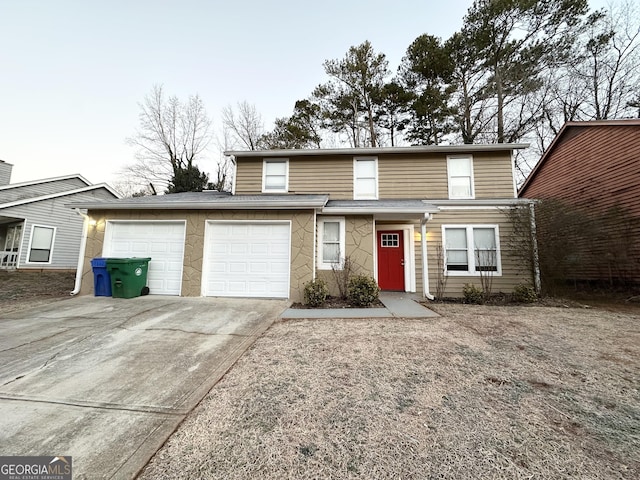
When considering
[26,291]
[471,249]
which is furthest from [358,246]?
[26,291]

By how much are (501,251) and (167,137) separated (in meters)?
21.5

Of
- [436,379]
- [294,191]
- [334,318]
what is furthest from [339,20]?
[436,379]

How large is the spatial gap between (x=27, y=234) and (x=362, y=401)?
17112 mm

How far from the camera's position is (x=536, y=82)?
11.8 meters

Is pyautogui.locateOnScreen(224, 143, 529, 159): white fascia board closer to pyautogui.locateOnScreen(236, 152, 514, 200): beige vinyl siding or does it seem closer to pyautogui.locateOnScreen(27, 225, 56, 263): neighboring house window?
pyautogui.locateOnScreen(236, 152, 514, 200): beige vinyl siding

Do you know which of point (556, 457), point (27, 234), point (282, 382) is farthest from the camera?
point (27, 234)

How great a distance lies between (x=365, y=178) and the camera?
887 centimetres

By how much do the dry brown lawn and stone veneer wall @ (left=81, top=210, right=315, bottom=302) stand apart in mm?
2699

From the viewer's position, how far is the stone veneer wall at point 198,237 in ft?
21.0

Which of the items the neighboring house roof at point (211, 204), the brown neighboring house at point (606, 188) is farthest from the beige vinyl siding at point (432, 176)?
the neighboring house roof at point (211, 204)

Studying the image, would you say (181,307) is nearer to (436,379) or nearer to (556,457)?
(436,379)

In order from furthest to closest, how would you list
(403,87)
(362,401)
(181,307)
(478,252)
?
(403,87) → (478,252) → (181,307) → (362,401)

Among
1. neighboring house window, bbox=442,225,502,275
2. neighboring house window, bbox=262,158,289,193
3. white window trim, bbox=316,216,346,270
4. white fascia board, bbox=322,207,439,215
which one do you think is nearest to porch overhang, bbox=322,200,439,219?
white fascia board, bbox=322,207,439,215

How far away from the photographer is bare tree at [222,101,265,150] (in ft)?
55.8
